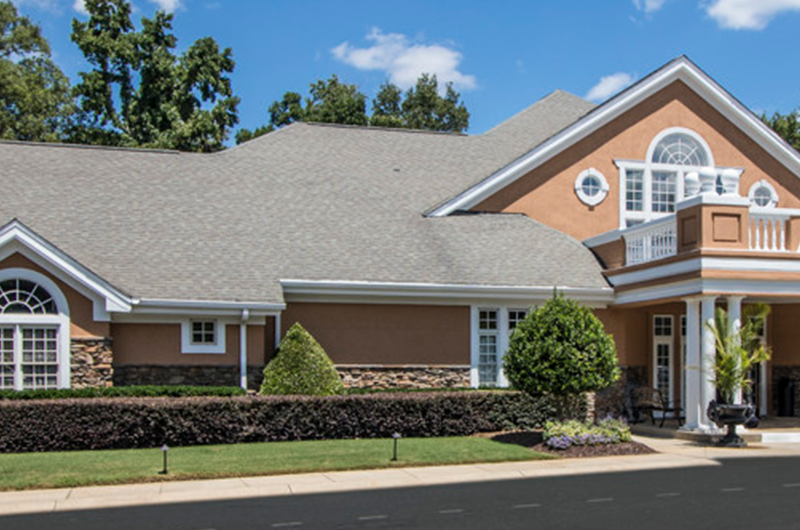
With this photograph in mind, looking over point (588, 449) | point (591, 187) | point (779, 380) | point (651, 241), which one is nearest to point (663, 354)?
point (779, 380)

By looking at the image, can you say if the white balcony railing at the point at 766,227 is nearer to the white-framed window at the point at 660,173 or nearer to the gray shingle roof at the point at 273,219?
the gray shingle roof at the point at 273,219

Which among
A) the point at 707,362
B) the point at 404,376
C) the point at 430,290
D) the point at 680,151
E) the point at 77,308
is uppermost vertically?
the point at 680,151

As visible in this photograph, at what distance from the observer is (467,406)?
2000cm

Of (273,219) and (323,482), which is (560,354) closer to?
(323,482)

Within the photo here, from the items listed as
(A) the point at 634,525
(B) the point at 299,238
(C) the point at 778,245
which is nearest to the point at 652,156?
Answer: (C) the point at 778,245

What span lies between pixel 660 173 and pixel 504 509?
54.4 ft

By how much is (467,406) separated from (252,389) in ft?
15.6

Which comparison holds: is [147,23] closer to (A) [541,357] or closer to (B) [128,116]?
(B) [128,116]

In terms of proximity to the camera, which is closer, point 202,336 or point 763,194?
point 202,336

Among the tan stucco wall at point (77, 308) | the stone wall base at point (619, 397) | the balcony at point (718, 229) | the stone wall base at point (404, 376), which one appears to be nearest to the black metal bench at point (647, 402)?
the stone wall base at point (619, 397)

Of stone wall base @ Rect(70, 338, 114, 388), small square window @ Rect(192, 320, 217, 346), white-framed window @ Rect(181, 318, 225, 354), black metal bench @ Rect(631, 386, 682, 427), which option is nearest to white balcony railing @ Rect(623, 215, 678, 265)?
black metal bench @ Rect(631, 386, 682, 427)

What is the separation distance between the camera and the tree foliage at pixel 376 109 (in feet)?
149

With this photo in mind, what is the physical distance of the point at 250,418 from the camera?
18.4 metres

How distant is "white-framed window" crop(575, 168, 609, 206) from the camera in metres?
25.8
